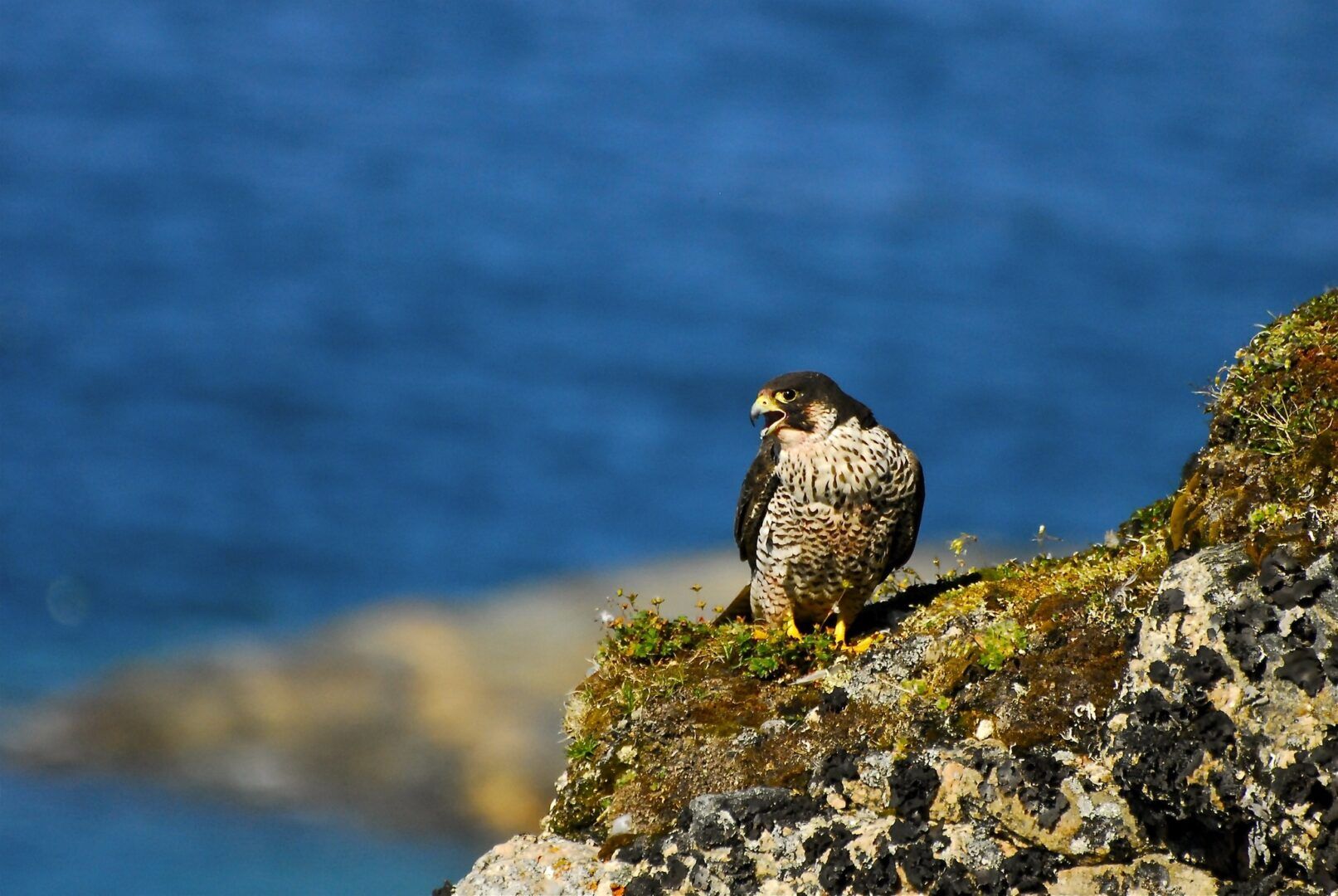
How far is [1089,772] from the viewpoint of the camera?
5.45 metres

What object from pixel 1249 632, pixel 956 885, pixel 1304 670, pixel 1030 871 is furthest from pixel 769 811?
pixel 1304 670

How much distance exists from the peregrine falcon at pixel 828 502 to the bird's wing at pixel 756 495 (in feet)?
0.13

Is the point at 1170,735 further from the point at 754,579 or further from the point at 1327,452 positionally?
the point at 754,579

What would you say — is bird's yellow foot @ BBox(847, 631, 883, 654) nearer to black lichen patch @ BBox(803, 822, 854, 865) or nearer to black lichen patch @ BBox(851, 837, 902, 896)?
black lichen patch @ BBox(803, 822, 854, 865)

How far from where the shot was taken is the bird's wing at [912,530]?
8.22m

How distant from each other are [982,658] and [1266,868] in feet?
5.31

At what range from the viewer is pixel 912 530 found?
831cm

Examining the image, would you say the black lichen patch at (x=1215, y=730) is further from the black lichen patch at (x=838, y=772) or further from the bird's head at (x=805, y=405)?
the bird's head at (x=805, y=405)

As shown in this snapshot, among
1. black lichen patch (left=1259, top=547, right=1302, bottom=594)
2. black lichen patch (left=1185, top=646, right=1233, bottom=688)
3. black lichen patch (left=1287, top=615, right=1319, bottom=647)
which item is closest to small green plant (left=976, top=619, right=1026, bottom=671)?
black lichen patch (left=1185, top=646, right=1233, bottom=688)

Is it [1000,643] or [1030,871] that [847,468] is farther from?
[1030,871]

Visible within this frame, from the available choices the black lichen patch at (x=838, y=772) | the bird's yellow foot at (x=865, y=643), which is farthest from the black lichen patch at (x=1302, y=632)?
the bird's yellow foot at (x=865, y=643)

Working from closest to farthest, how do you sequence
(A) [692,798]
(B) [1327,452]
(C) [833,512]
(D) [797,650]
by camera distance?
(B) [1327,452] < (A) [692,798] < (D) [797,650] < (C) [833,512]

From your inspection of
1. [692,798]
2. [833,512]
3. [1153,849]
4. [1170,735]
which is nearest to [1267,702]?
[1170,735]

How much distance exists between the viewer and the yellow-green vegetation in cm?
578
